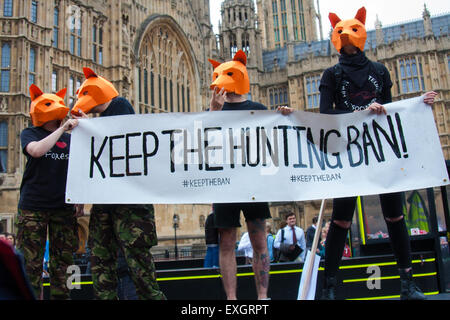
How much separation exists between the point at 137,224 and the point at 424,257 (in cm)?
334

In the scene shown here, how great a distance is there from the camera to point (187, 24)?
30219 mm

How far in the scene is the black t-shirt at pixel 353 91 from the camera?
3.29 m

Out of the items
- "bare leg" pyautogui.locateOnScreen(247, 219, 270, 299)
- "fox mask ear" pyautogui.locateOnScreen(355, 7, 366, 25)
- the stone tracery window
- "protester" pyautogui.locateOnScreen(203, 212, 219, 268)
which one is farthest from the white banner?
the stone tracery window

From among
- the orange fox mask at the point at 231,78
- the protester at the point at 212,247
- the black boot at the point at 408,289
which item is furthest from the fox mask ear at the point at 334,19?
the protester at the point at 212,247

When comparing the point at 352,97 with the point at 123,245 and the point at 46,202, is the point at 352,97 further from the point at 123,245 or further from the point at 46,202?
the point at 46,202

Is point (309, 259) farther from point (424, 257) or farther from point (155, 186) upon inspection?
point (424, 257)

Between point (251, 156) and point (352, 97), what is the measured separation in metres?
0.94

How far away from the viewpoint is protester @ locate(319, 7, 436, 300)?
310cm

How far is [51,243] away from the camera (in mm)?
3398

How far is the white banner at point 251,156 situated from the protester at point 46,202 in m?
0.28

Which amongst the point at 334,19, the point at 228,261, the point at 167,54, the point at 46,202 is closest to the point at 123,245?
the point at 228,261

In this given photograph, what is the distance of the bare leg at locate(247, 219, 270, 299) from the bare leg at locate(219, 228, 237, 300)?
158 millimetres

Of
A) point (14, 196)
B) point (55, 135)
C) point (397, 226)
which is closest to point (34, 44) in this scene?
point (14, 196)

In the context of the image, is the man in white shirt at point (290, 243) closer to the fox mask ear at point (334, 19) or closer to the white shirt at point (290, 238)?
the white shirt at point (290, 238)
